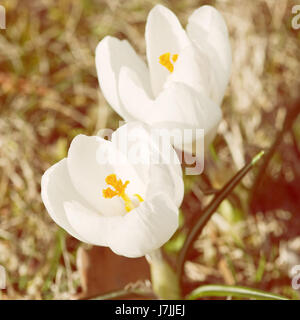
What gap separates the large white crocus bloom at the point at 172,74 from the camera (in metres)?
0.91

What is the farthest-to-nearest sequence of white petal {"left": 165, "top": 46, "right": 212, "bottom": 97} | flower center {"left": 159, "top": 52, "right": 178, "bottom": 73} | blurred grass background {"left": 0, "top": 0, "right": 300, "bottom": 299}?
Result: blurred grass background {"left": 0, "top": 0, "right": 300, "bottom": 299} < flower center {"left": 159, "top": 52, "right": 178, "bottom": 73} < white petal {"left": 165, "top": 46, "right": 212, "bottom": 97}

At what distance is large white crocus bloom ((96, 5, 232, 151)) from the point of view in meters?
0.91

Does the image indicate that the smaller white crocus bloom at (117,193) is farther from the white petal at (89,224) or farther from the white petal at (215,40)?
the white petal at (215,40)

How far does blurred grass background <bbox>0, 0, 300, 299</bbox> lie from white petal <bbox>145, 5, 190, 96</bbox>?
259 millimetres

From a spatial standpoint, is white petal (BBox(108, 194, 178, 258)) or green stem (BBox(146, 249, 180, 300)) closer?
white petal (BBox(108, 194, 178, 258))

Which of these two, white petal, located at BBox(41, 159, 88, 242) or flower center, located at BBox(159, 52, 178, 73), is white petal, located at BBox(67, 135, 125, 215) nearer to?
white petal, located at BBox(41, 159, 88, 242)

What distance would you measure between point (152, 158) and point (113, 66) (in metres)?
0.24

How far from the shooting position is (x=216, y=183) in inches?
48.6

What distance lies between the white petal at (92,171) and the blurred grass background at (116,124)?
22 cm

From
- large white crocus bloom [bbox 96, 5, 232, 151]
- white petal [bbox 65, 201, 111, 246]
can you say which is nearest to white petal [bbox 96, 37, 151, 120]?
large white crocus bloom [bbox 96, 5, 232, 151]
